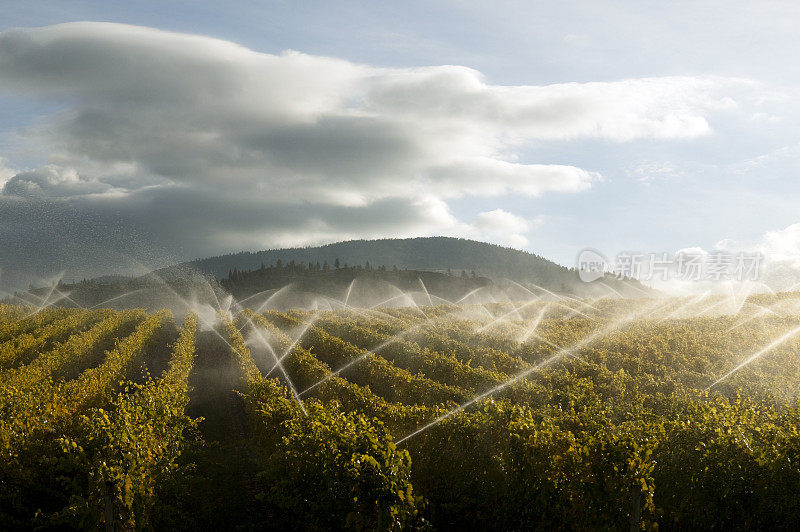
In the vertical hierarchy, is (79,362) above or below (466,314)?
below

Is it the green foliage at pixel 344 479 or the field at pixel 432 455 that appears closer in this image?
the green foliage at pixel 344 479

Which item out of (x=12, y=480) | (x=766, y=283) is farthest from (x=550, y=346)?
(x=766, y=283)

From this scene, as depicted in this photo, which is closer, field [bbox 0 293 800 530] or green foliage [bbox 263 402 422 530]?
green foliage [bbox 263 402 422 530]

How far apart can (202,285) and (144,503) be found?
156573 millimetres

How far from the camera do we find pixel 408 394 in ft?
62.7

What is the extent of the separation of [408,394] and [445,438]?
839 cm

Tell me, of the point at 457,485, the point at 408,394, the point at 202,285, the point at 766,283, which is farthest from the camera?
the point at 202,285

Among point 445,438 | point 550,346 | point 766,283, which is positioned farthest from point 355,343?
point 766,283

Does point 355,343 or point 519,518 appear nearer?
point 519,518

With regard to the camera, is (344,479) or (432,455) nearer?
(344,479)

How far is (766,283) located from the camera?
147 feet

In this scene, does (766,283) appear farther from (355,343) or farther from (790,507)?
(790,507)

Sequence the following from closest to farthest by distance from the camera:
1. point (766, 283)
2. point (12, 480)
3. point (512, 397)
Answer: point (12, 480), point (512, 397), point (766, 283)

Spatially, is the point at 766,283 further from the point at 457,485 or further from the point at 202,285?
the point at 202,285
